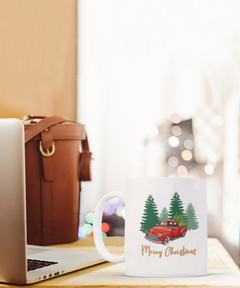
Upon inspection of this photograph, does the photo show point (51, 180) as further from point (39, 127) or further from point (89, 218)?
point (89, 218)

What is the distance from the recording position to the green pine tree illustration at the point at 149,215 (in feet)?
1.86

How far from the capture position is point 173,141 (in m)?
1.58

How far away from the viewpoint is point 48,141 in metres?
0.95

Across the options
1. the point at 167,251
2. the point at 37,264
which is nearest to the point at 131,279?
the point at 167,251

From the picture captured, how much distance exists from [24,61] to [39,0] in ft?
0.77

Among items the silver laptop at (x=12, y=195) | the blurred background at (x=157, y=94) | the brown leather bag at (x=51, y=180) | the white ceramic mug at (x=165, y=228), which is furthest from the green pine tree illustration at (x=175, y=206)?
the blurred background at (x=157, y=94)

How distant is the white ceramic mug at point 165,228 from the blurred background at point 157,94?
37.0 inches

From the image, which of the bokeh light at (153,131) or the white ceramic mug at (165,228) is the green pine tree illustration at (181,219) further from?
the bokeh light at (153,131)

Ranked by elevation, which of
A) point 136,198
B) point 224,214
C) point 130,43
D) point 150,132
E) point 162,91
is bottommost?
point 224,214

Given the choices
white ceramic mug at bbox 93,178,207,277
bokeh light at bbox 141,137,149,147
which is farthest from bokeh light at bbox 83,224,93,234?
white ceramic mug at bbox 93,178,207,277

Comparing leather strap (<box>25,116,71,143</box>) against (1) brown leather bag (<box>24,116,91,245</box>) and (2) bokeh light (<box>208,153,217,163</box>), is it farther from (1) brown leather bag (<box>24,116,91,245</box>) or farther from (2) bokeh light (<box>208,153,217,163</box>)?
(2) bokeh light (<box>208,153,217,163</box>)

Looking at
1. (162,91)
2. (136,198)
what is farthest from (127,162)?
(136,198)

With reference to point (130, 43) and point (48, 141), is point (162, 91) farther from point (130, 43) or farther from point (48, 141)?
point (48, 141)

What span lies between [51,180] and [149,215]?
436 millimetres
